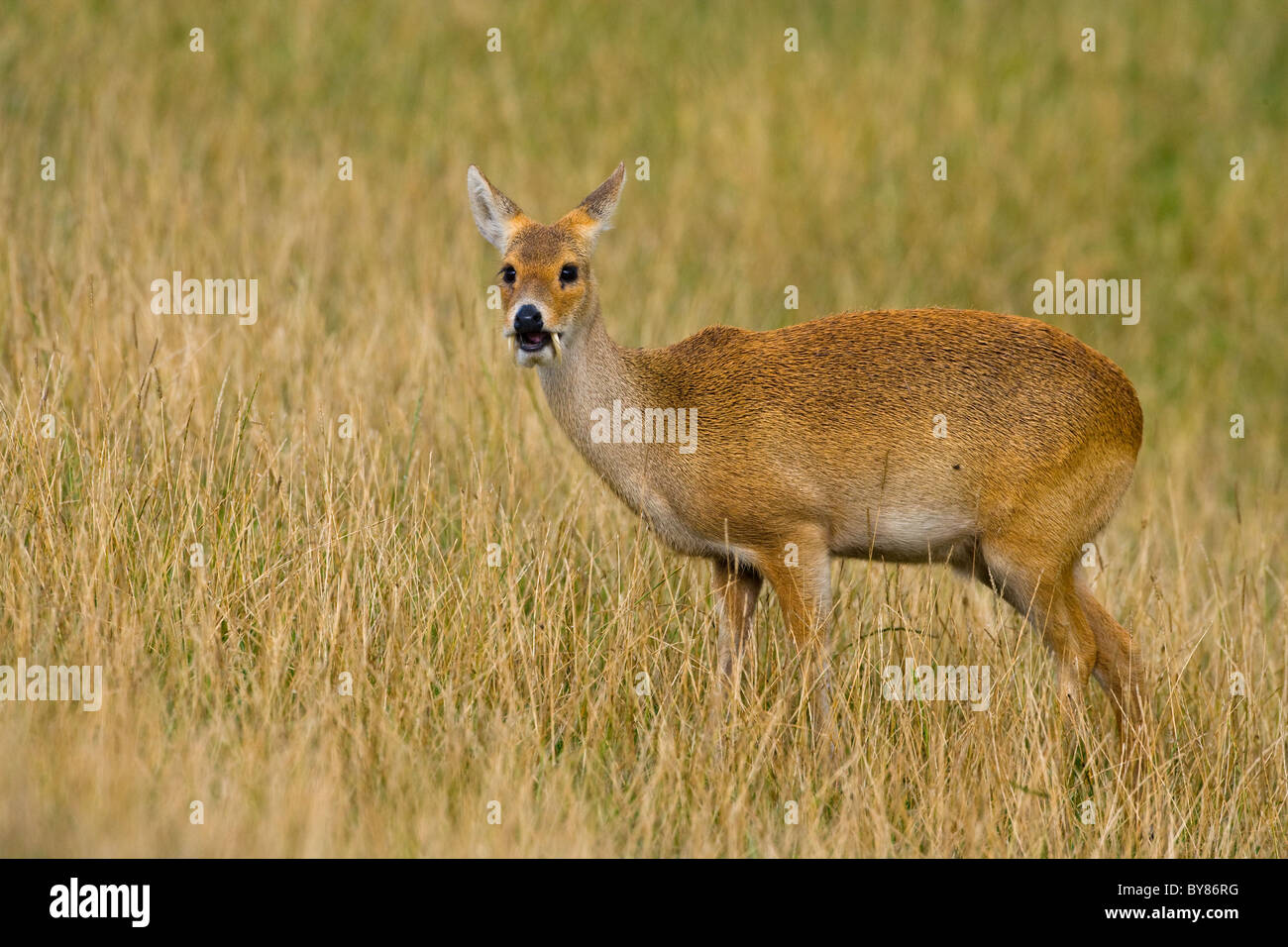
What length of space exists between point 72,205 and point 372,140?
4167 millimetres

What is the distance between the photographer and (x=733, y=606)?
7.49 metres

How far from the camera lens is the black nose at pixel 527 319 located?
6.80 metres

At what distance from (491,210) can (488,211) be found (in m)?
0.04

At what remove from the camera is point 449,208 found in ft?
48.1

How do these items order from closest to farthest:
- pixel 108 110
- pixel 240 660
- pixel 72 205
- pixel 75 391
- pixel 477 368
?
→ pixel 240 660, pixel 75 391, pixel 477 368, pixel 72 205, pixel 108 110

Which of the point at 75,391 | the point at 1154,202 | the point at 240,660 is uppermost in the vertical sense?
the point at 1154,202

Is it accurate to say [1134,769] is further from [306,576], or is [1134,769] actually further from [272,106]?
[272,106]

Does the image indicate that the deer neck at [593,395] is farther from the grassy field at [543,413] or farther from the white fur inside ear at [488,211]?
the white fur inside ear at [488,211]

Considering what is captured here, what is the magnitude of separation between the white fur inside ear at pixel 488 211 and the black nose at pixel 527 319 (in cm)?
78

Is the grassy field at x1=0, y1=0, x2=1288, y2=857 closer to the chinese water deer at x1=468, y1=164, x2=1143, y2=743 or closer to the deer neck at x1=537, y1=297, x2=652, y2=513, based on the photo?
the chinese water deer at x1=468, y1=164, x2=1143, y2=743

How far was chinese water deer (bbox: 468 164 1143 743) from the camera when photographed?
7.18m

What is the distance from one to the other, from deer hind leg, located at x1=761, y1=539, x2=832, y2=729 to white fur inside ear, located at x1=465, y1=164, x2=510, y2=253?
191cm

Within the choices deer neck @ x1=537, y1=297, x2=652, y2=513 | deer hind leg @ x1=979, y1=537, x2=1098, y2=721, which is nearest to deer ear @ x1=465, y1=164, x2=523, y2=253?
deer neck @ x1=537, y1=297, x2=652, y2=513

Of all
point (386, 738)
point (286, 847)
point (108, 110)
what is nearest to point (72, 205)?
point (108, 110)
